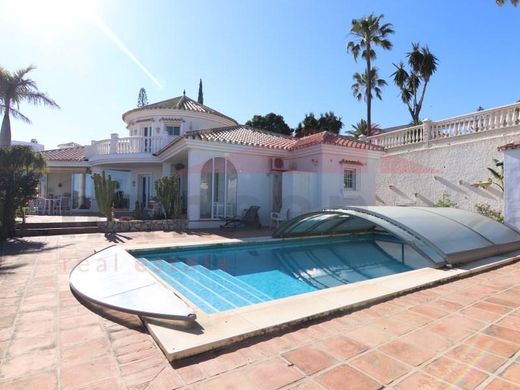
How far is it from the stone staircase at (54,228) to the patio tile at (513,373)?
49.4ft

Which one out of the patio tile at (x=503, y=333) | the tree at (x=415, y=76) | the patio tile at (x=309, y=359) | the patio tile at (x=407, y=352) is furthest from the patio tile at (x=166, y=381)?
the tree at (x=415, y=76)

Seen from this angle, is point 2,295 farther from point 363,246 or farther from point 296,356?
point 363,246

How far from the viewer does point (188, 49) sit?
13.2 metres

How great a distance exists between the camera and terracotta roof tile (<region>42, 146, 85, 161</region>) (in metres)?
25.2

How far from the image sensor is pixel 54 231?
543 inches

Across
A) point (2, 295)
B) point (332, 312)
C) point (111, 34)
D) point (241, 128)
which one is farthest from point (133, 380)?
point (241, 128)

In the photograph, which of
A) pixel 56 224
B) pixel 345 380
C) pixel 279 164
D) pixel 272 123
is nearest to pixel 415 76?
pixel 279 164

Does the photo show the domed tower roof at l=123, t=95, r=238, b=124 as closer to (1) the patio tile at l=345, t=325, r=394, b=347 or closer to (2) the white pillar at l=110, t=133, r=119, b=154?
(2) the white pillar at l=110, t=133, r=119, b=154

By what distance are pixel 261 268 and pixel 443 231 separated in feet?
16.6

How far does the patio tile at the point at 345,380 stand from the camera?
284 centimetres

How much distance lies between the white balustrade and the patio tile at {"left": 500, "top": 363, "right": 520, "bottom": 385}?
21.7 meters

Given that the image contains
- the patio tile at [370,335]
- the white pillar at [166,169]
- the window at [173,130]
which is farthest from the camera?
the window at [173,130]

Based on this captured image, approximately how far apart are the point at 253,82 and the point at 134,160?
10.2 meters

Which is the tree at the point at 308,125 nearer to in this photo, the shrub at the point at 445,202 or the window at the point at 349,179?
the window at the point at 349,179
